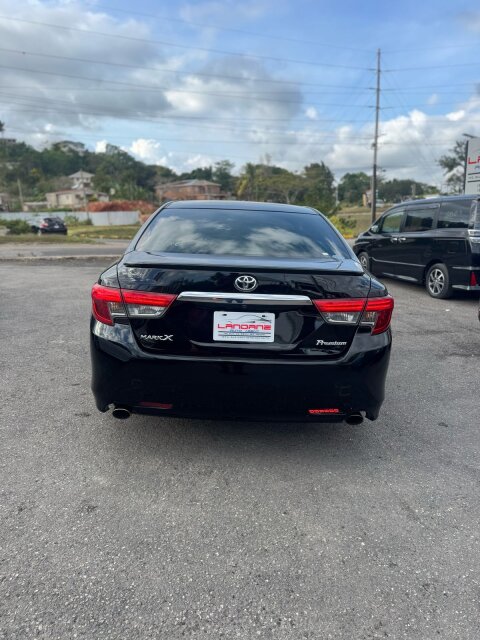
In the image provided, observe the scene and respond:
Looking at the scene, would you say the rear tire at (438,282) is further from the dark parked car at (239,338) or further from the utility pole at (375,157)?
the utility pole at (375,157)

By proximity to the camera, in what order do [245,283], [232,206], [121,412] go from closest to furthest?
[245,283]
[121,412]
[232,206]

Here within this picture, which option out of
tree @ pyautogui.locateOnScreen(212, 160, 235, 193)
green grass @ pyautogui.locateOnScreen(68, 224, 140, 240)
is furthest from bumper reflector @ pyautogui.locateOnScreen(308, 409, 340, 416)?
tree @ pyautogui.locateOnScreen(212, 160, 235, 193)

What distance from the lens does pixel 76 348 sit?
5.32 m

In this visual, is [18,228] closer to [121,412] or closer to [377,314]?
[121,412]

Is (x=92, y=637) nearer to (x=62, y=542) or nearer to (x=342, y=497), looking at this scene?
(x=62, y=542)

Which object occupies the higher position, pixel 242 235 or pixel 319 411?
pixel 242 235

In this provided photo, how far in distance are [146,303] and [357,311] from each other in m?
1.18

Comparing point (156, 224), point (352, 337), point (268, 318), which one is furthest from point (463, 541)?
point (156, 224)

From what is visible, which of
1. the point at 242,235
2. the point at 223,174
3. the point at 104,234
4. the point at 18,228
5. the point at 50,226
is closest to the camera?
the point at 242,235

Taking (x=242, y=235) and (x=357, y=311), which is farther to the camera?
(x=242, y=235)

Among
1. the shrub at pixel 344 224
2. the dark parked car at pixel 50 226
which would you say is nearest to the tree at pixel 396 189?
the shrub at pixel 344 224

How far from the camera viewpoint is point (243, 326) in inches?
105

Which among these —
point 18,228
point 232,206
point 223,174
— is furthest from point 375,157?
point 223,174

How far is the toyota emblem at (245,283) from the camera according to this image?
263 centimetres
